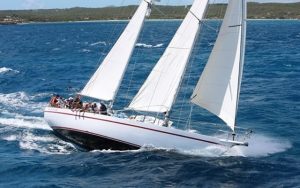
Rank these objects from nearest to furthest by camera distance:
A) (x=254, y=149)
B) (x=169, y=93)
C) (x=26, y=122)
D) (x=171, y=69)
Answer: (x=171, y=69), (x=169, y=93), (x=254, y=149), (x=26, y=122)

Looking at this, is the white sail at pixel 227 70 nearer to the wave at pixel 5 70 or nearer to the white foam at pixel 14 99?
the white foam at pixel 14 99

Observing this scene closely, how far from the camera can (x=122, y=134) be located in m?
36.0

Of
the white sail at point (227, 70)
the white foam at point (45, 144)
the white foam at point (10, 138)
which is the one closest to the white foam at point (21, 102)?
the white foam at point (10, 138)

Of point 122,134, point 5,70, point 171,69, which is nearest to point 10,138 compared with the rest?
point 122,134

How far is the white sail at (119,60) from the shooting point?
38625 mm

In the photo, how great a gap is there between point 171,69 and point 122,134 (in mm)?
5594

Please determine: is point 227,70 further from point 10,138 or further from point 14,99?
point 14,99

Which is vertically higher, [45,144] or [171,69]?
[171,69]

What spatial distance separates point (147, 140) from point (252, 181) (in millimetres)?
8175

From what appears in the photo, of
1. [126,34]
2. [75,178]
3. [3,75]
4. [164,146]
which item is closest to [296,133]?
[164,146]

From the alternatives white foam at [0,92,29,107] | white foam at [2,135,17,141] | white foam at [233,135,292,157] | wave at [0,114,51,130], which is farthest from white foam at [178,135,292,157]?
white foam at [0,92,29,107]

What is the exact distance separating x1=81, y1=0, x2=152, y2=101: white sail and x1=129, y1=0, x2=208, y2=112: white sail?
2429mm

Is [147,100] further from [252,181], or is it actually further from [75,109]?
[252,181]

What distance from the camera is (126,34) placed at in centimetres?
3894
